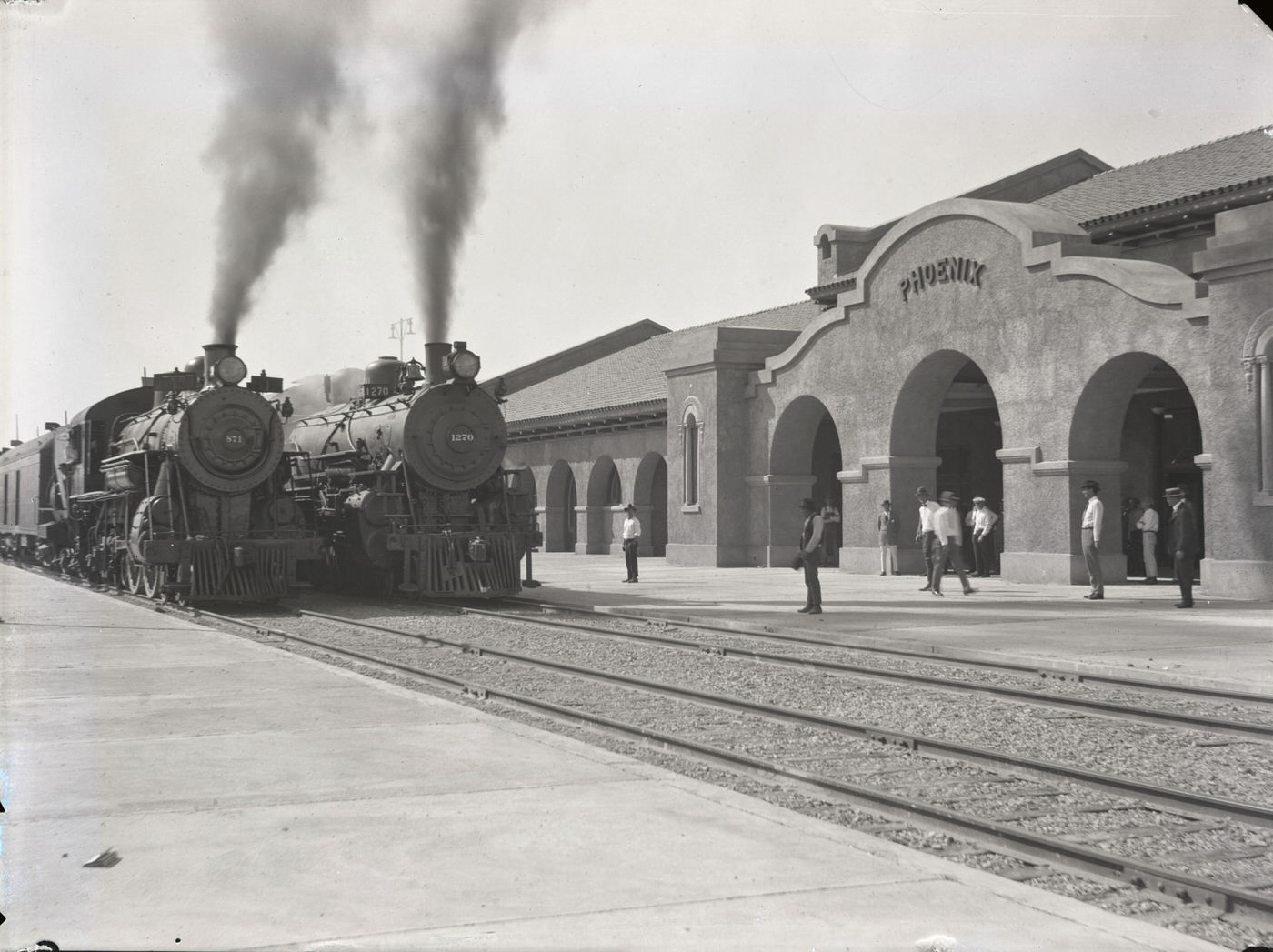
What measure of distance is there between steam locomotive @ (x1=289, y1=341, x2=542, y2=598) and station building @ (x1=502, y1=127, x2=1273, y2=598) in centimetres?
88

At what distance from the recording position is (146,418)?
20453 millimetres

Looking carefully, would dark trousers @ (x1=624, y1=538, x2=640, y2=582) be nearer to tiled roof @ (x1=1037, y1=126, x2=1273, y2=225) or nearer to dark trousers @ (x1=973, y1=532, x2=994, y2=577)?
dark trousers @ (x1=973, y1=532, x2=994, y2=577)

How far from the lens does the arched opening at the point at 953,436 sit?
80.9ft

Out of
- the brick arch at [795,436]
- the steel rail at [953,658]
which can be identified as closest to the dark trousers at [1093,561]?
the steel rail at [953,658]

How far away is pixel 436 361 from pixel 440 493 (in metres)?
1.98

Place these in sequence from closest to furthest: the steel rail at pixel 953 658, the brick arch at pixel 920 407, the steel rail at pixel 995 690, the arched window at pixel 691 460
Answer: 1. the steel rail at pixel 995 690
2. the steel rail at pixel 953 658
3. the brick arch at pixel 920 407
4. the arched window at pixel 691 460

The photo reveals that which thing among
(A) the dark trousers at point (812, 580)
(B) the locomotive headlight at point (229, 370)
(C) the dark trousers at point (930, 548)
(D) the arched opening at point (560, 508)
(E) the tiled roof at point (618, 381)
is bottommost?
(A) the dark trousers at point (812, 580)

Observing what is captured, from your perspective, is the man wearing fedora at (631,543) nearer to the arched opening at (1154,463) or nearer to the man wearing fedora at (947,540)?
the man wearing fedora at (947,540)

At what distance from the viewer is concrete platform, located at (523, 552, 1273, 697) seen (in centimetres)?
1141

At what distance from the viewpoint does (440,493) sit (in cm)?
1909

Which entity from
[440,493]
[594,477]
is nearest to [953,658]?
[440,493]

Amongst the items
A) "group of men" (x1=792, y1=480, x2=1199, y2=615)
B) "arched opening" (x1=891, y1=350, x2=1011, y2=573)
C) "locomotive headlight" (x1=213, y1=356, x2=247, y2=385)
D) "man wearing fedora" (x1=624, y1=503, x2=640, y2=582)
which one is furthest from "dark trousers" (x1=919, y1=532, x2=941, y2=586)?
"locomotive headlight" (x1=213, y1=356, x2=247, y2=385)

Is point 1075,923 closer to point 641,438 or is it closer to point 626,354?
point 641,438

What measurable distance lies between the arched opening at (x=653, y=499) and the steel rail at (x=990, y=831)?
85.2 feet
